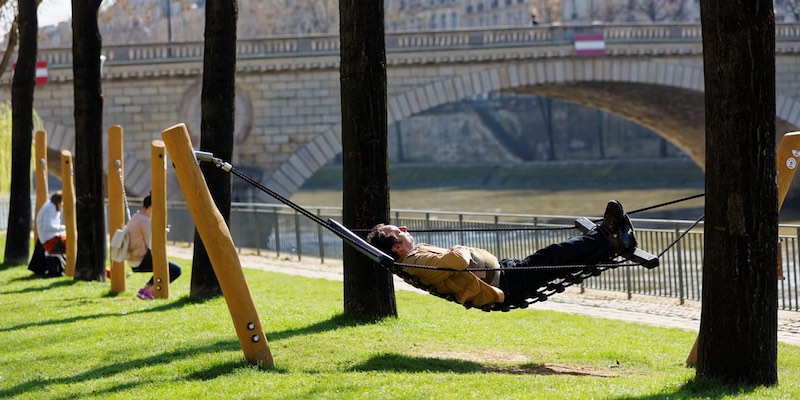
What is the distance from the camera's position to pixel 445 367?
27.1ft

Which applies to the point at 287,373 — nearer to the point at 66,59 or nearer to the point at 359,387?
the point at 359,387

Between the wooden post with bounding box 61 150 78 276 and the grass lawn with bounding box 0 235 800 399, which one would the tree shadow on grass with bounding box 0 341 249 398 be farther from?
the wooden post with bounding box 61 150 78 276

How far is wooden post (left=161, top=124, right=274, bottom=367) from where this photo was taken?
26.4 feet

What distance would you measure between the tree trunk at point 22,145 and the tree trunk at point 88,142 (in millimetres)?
3818

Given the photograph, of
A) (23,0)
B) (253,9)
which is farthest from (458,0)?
(23,0)

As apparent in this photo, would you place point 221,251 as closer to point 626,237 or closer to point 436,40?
point 626,237

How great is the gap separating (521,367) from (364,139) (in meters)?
2.38

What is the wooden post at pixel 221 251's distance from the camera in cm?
805

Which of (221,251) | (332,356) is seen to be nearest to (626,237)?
(332,356)

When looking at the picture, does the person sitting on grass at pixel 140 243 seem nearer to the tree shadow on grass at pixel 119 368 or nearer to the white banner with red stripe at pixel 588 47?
the tree shadow on grass at pixel 119 368

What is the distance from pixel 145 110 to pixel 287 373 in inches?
1218

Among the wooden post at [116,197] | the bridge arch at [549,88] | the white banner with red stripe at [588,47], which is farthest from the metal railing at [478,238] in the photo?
the white banner with red stripe at [588,47]

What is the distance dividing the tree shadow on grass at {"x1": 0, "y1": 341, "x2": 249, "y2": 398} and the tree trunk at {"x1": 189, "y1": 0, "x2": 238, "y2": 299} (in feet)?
10.2

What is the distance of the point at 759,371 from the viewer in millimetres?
6977
